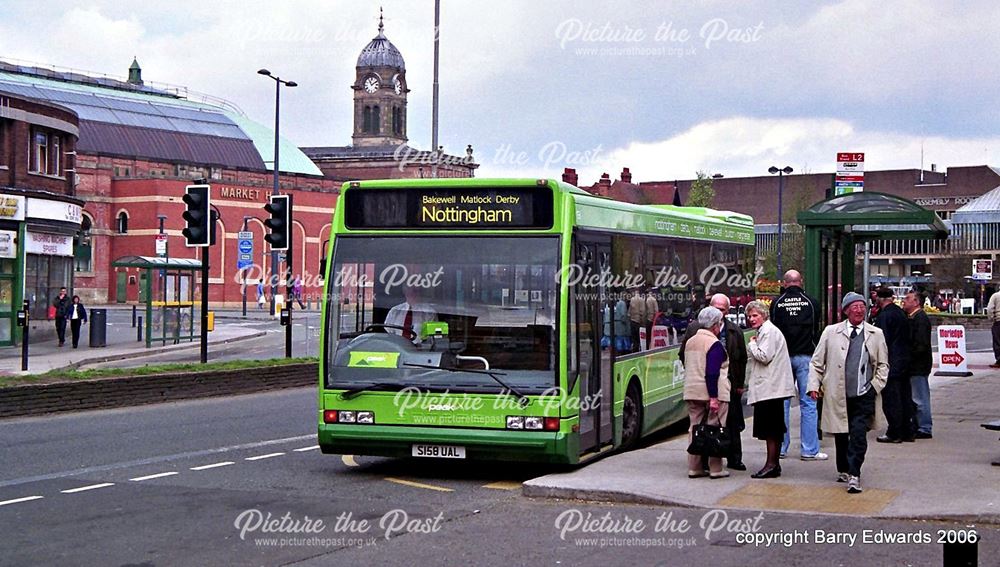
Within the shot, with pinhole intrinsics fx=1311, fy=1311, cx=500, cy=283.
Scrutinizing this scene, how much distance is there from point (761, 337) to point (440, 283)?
310 cm

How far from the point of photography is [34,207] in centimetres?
3909

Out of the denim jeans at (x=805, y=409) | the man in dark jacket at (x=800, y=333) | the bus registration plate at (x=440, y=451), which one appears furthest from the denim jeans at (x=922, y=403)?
the bus registration plate at (x=440, y=451)

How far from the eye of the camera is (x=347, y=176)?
134 meters

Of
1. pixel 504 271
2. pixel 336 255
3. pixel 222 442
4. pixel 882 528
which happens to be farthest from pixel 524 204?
pixel 222 442

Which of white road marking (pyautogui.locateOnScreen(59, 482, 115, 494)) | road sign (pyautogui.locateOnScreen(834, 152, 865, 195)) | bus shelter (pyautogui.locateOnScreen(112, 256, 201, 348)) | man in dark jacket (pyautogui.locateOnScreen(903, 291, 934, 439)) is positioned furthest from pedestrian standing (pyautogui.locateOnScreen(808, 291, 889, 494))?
bus shelter (pyautogui.locateOnScreen(112, 256, 201, 348))

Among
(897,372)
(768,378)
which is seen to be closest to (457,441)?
(768,378)

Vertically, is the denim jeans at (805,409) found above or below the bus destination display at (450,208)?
below

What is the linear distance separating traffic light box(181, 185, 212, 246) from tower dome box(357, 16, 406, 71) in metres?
125

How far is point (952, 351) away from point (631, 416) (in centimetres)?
1510

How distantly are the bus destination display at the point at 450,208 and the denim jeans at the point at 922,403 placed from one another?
5.98m

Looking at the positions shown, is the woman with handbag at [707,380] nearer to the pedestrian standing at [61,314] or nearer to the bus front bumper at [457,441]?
the bus front bumper at [457,441]

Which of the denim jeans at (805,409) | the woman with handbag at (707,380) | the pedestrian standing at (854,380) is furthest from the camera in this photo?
the denim jeans at (805,409)

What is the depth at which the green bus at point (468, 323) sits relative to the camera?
12.4m

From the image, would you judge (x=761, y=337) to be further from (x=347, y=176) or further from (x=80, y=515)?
(x=347, y=176)
